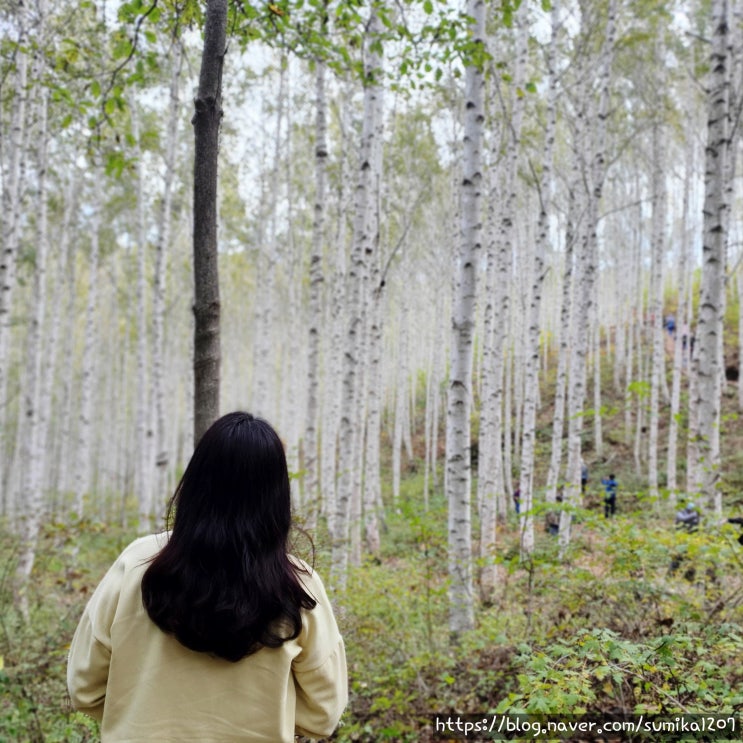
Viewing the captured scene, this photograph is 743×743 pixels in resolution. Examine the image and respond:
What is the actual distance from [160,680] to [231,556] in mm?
329

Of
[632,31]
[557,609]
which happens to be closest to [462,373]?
[557,609]

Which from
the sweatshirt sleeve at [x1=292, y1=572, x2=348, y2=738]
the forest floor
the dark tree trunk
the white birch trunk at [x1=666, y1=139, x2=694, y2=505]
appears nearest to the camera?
the sweatshirt sleeve at [x1=292, y1=572, x2=348, y2=738]

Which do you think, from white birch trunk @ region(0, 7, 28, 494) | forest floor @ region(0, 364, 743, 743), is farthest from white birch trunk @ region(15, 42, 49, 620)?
forest floor @ region(0, 364, 743, 743)

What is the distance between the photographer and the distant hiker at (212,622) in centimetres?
122

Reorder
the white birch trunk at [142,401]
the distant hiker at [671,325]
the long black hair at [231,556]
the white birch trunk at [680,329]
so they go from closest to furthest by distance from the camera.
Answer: the long black hair at [231,556] < the white birch trunk at [142,401] < the white birch trunk at [680,329] < the distant hiker at [671,325]

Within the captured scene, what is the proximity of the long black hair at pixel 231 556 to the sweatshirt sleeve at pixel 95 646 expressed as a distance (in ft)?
0.36

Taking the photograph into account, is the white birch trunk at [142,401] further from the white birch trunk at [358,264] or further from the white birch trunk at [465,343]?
the white birch trunk at [465,343]

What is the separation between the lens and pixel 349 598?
15.5 feet

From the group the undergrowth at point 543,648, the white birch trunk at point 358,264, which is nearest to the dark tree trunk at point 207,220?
the undergrowth at point 543,648

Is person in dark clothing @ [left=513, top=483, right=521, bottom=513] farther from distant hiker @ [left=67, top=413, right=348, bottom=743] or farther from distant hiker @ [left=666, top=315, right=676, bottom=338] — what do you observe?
distant hiker @ [left=666, top=315, right=676, bottom=338]

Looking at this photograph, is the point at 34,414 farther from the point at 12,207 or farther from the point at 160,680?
the point at 160,680

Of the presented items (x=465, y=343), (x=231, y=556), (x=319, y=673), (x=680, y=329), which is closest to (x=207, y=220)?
(x=231, y=556)

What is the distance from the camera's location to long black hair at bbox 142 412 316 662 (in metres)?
1.20

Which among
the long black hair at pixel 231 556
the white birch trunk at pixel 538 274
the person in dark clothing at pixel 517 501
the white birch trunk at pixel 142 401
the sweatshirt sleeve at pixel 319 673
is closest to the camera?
the long black hair at pixel 231 556
